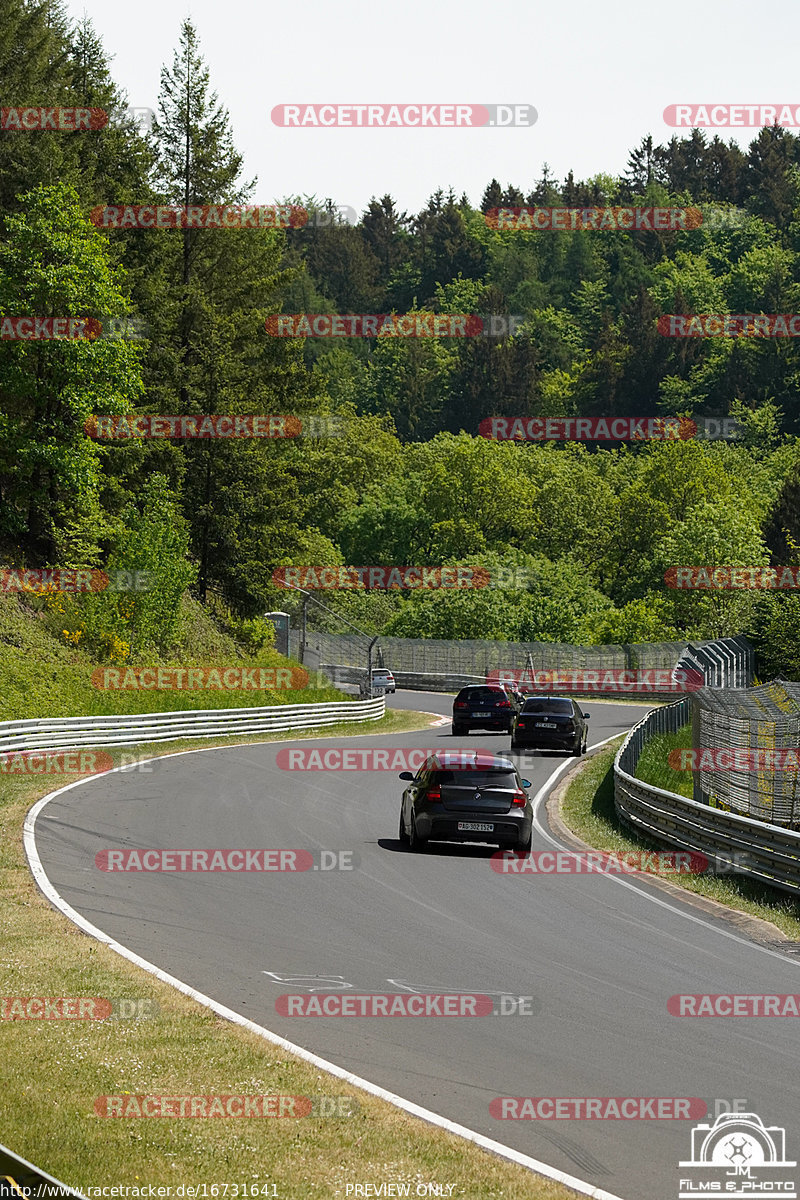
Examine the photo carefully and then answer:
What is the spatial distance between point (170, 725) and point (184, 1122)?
30.7 metres

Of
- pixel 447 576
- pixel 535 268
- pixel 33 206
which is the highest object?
pixel 535 268

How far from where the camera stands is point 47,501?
46.9 meters

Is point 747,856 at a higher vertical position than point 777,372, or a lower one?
lower

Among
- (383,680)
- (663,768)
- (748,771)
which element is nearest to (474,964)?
(748,771)

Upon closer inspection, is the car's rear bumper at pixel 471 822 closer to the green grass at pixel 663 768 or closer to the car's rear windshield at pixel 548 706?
the green grass at pixel 663 768

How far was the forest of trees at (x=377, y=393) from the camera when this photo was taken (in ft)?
155

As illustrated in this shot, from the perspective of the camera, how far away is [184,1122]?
7.38 metres

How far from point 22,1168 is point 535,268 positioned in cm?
19877

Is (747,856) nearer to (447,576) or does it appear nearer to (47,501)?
Result: (47,501)

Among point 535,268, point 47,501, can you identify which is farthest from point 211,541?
point 535,268

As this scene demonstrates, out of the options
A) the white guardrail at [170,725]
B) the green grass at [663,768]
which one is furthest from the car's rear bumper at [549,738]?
the white guardrail at [170,725]

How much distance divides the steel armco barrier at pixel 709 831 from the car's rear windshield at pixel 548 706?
10213 mm

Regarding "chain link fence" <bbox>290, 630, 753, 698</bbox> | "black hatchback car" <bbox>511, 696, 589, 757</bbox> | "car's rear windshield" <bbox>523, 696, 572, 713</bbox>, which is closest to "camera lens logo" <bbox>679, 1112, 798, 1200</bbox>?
"black hatchback car" <bbox>511, 696, 589, 757</bbox>

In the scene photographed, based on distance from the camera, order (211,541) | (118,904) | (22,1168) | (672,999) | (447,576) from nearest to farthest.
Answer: (22,1168), (672,999), (118,904), (211,541), (447,576)
